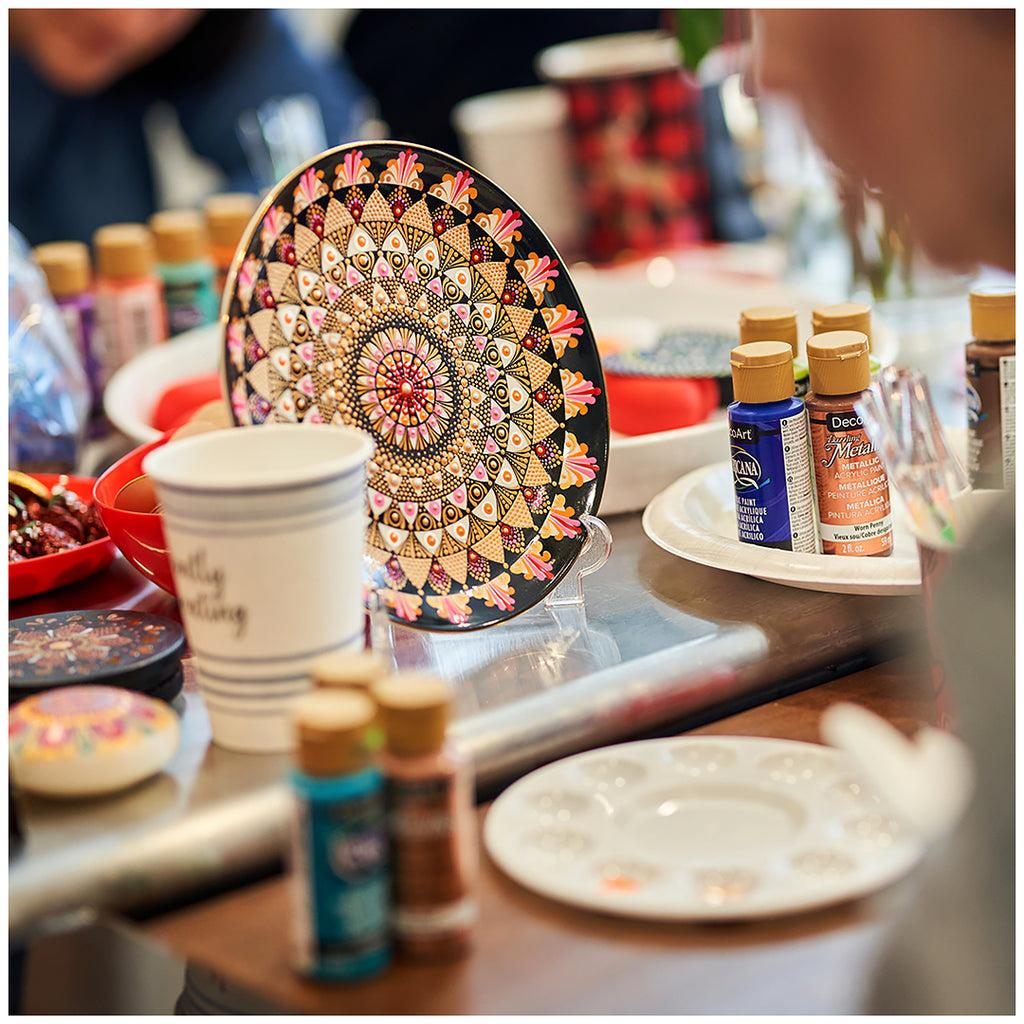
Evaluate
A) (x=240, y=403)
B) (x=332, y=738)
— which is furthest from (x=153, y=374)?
(x=332, y=738)

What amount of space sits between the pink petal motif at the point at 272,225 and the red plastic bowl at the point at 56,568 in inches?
10.5

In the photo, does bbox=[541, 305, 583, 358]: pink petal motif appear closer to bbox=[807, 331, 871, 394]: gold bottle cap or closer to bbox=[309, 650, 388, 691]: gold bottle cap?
bbox=[807, 331, 871, 394]: gold bottle cap

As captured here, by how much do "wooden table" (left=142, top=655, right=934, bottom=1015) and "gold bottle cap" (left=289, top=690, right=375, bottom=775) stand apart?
0.10 m

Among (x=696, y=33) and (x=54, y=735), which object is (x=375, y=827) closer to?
(x=54, y=735)

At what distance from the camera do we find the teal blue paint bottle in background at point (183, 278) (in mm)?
1668

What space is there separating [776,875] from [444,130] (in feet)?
9.39

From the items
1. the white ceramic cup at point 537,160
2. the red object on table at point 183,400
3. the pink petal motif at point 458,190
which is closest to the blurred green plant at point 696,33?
the white ceramic cup at point 537,160

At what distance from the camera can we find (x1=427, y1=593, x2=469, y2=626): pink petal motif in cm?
88

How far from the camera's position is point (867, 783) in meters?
0.68

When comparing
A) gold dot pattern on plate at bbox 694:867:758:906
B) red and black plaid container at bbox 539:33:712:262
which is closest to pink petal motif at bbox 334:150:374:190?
gold dot pattern on plate at bbox 694:867:758:906

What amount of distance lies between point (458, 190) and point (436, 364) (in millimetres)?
112

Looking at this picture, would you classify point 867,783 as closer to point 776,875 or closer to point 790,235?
point 776,875

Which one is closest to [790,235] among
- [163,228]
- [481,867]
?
[163,228]

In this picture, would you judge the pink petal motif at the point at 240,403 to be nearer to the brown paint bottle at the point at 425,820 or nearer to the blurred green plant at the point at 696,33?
the brown paint bottle at the point at 425,820
